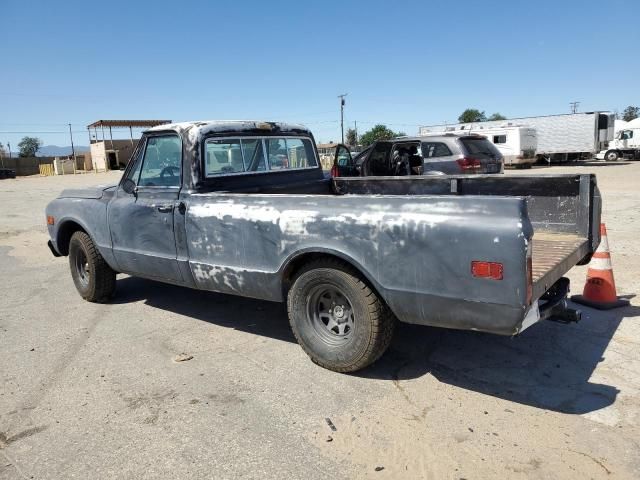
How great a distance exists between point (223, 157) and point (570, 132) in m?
29.4

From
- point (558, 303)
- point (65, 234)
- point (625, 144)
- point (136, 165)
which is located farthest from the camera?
point (625, 144)

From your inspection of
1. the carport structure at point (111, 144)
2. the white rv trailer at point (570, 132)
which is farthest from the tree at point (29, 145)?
the white rv trailer at point (570, 132)

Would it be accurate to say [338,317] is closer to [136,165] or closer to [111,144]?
[136,165]

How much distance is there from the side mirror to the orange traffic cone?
437 centimetres

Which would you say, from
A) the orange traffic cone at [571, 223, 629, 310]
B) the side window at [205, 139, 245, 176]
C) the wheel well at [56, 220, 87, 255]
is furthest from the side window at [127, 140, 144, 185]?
the orange traffic cone at [571, 223, 629, 310]

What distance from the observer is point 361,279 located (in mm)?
3355

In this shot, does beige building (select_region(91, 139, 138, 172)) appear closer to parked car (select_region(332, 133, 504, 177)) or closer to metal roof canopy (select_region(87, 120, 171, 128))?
metal roof canopy (select_region(87, 120, 171, 128))

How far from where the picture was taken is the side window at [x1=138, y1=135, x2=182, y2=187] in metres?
4.50

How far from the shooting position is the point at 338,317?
3.66m

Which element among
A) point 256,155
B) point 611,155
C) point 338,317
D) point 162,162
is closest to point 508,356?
point 338,317

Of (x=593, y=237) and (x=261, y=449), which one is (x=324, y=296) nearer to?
(x=261, y=449)

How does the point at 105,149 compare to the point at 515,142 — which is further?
the point at 105,149

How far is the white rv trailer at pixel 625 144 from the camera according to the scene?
109 ft

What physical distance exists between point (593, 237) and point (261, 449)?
317 cm
